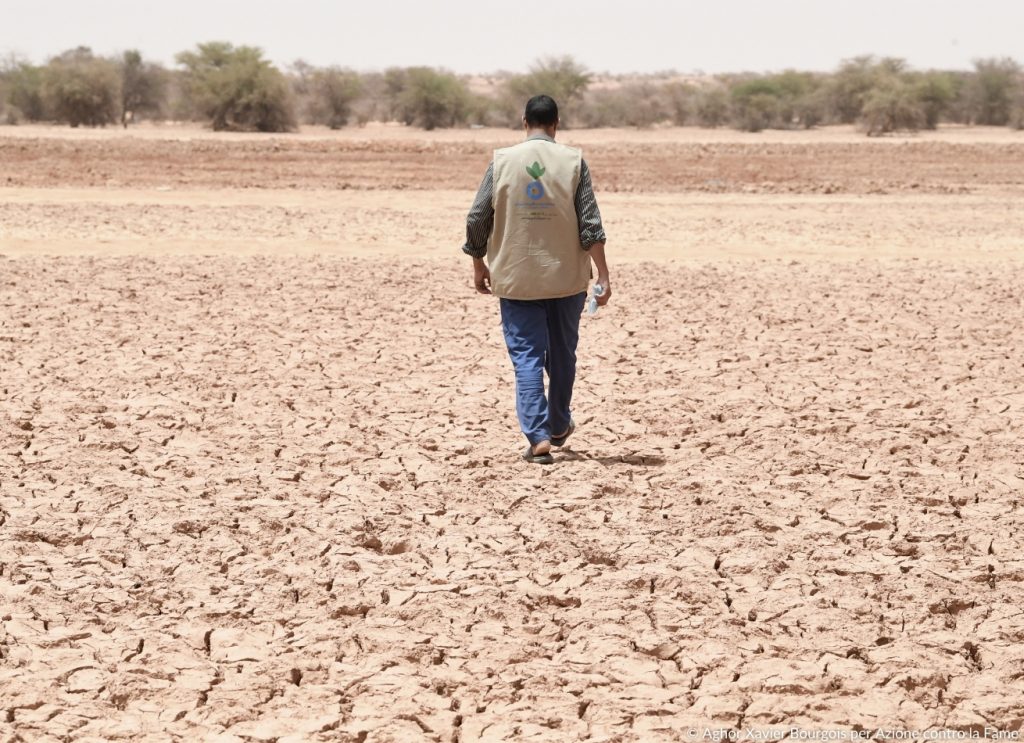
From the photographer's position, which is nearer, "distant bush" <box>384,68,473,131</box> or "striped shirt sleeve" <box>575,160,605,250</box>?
"striped shirt sleeve" <box>575,160,605,250</box>

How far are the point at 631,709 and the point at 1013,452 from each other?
373 centimetres

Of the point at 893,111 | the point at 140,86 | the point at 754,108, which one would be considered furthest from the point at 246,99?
the point at 893,111

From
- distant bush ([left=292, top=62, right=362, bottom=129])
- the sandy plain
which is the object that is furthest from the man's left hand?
distant bush ([left=292, top=62, right=362, bottom=129])

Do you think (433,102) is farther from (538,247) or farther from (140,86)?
(538,247)

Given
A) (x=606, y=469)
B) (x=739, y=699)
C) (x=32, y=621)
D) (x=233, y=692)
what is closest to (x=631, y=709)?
(x=739, y=699)

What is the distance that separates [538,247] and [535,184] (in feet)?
0.95

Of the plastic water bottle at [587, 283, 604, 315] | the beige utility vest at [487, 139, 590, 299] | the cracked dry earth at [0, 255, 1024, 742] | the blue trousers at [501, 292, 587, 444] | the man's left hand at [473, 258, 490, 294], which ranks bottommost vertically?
the cracked dry earth at [0, 255, 1024, 742]

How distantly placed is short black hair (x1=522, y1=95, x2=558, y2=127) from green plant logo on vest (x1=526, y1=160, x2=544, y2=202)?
0.70ft

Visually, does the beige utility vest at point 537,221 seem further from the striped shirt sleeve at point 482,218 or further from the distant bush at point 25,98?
the distant bush at point 25,98

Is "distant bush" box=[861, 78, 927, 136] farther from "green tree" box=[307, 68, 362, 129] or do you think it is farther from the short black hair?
the short black hair

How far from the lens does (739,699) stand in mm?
4320

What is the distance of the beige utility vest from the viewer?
6.41 metres

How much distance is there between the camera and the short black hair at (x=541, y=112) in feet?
21.1

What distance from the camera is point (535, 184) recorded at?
6.42 meters
